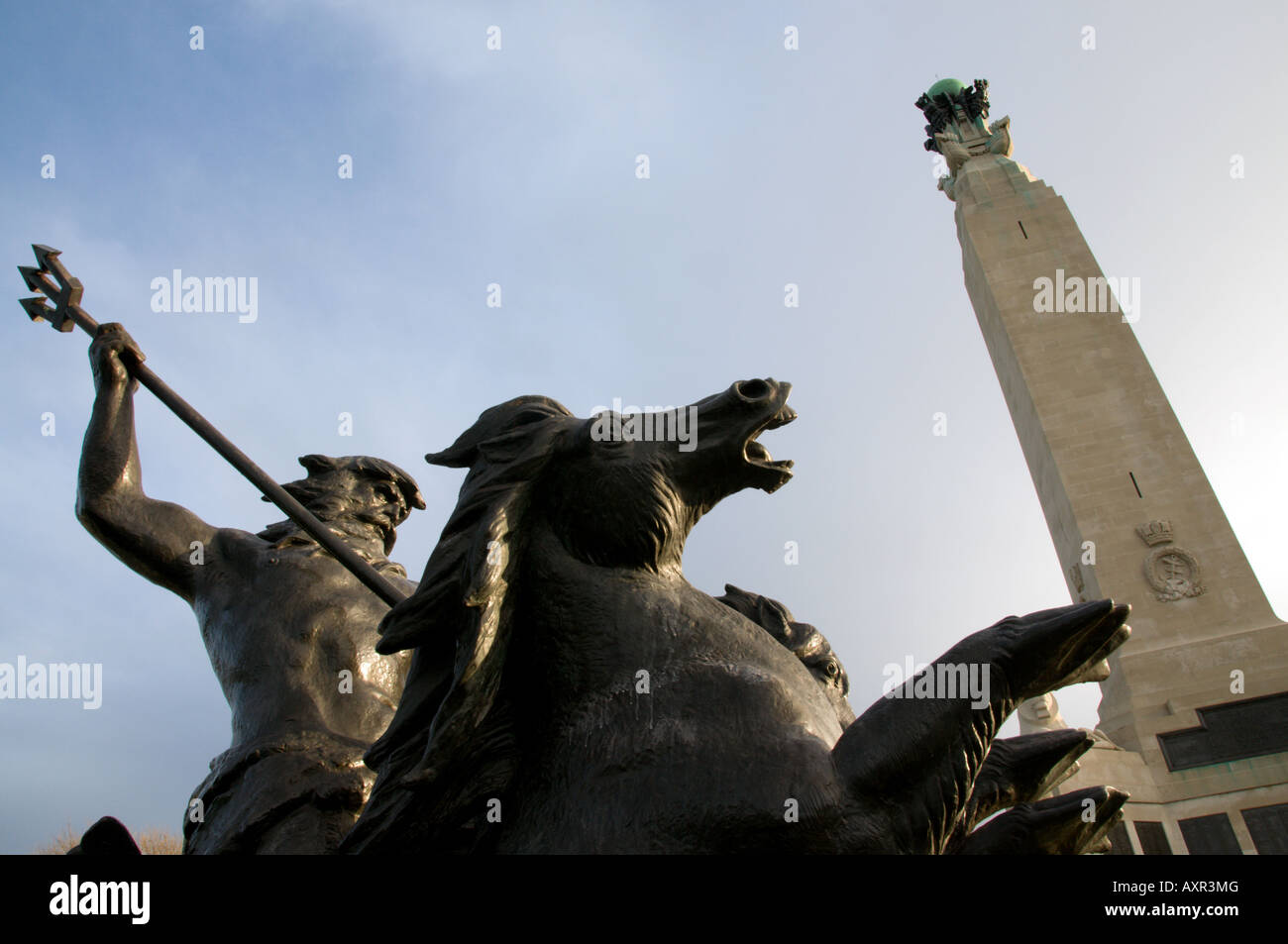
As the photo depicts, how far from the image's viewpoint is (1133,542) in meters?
16.8

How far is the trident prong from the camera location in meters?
3.29

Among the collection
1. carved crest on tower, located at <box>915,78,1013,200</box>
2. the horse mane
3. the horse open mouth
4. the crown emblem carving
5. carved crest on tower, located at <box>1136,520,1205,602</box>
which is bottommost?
the horse mane

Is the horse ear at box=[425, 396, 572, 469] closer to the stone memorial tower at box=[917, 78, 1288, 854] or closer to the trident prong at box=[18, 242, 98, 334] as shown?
the trident prong at box=[18, 242, 98, 334]

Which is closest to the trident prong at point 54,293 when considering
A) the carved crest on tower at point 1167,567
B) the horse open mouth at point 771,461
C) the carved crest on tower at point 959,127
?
the horse open mouth at point 771,461

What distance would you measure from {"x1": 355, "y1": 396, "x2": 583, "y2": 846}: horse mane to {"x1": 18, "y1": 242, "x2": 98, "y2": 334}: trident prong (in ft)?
7.17

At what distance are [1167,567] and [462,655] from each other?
17726mm

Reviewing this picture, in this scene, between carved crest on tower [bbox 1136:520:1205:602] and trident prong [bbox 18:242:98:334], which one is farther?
carved crest on tower [bbox 1136:520:1205:602]

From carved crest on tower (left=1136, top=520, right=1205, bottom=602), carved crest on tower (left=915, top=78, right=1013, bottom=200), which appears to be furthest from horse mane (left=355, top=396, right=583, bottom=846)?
carved crest on tower (left=915, top=78, right=1013, bottom=200)

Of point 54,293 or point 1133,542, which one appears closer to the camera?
point 54,293

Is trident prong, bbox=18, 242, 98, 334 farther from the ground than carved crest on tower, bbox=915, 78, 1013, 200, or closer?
closer

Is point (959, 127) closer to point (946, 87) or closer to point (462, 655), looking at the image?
point (946, 87)

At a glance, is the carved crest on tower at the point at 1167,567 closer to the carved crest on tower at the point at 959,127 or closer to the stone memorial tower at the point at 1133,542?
the stone memorial tower at the point at 1133,542

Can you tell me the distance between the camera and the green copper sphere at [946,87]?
2645cm

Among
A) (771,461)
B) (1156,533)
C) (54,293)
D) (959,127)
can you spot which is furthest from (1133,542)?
(54,293)
